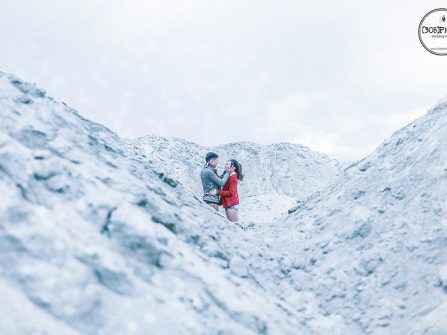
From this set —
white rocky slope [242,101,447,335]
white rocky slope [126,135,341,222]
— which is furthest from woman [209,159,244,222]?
white rocky slope [126,135,341,222]

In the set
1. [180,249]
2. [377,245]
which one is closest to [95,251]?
[180,249]

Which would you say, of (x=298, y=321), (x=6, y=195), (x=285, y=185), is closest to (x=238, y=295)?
(x=298, y=321)

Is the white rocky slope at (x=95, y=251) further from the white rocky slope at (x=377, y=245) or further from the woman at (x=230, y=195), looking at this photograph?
the woman at (x=230, y=195)

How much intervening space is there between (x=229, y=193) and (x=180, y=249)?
3.65 metres

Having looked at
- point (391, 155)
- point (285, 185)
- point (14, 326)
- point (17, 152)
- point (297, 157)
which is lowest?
point (14, 326)

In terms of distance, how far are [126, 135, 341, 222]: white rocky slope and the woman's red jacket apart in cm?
1520

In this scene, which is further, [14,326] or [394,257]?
[394,257]

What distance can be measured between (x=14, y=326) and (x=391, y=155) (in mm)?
5758

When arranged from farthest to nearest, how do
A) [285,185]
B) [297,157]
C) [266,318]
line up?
[297,157]
[285,185]
[266,318]

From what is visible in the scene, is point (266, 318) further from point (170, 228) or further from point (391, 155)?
point (391, 155)

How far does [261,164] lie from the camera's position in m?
27.0

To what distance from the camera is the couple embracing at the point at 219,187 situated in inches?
296

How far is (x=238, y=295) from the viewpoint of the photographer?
12.8 feet

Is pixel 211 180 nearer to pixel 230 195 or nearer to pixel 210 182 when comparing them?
pixel 210 182
